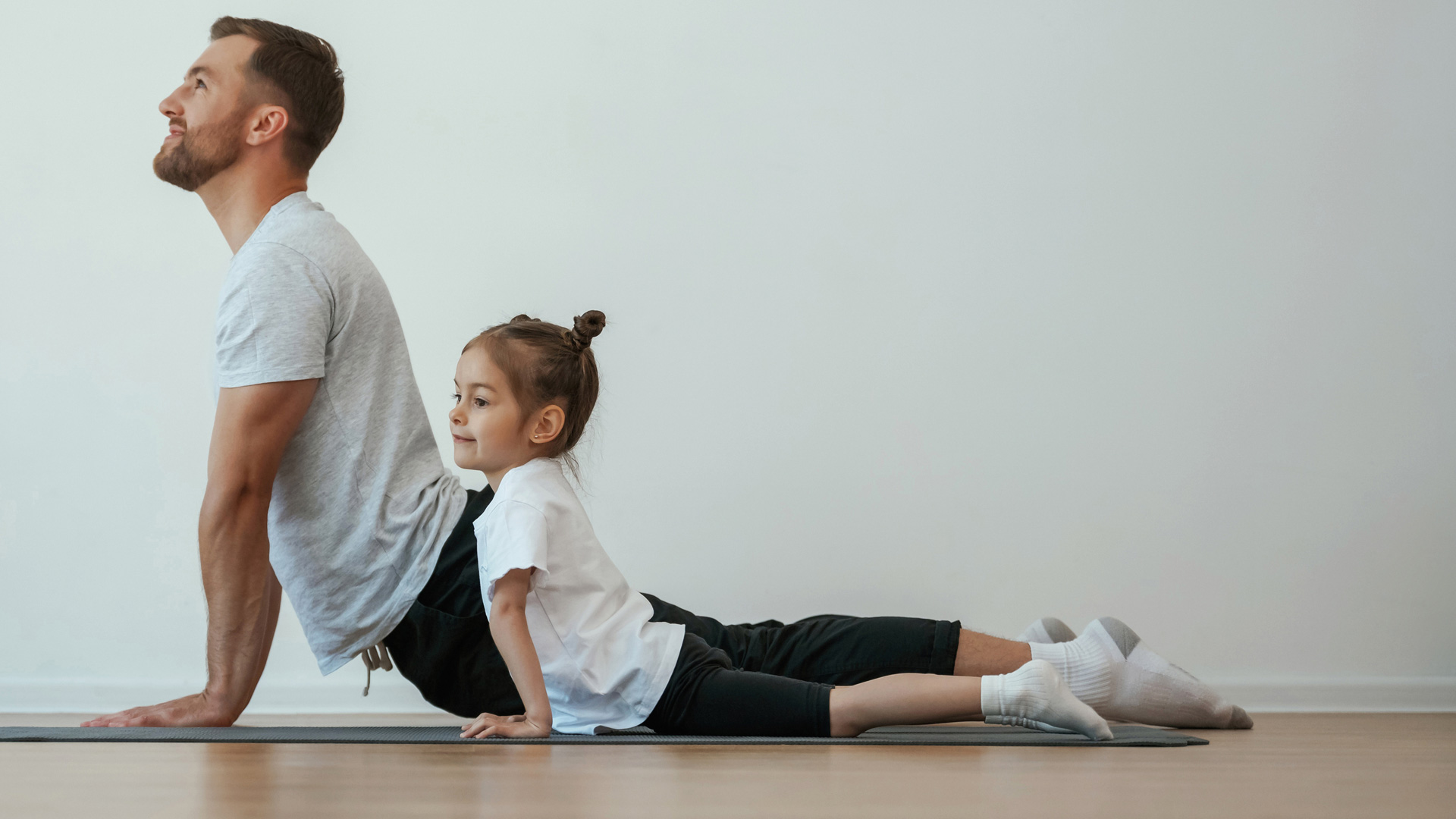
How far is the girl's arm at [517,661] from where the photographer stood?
1.16 metres

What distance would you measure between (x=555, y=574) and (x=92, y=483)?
147 centimetres

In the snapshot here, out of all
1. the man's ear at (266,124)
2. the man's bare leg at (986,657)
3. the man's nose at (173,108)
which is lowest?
the man's bare leg at (986,657)

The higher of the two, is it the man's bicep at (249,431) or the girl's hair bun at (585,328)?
the girl's hair bun at (585,328)

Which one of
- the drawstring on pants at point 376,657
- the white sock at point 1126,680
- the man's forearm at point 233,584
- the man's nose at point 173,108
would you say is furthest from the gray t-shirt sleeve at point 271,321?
the white sock at point 1126,680

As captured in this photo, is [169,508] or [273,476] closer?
[273,476]

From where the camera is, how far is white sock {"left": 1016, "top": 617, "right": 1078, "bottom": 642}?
1.57m

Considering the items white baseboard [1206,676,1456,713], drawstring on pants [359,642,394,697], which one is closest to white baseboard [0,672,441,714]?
drawstring on pants [359,642,394,697]

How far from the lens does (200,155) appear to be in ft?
4.70

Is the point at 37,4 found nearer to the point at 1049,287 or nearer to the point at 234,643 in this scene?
the point at 234,643

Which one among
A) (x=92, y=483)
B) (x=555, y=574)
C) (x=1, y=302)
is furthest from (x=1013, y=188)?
(x=1, y=302)

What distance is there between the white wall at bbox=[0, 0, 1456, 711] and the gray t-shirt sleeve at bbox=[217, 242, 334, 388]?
0.88m

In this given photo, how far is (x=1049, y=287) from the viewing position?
7.42ft

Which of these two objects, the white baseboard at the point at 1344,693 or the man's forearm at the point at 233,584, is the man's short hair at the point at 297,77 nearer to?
the man's forearm at the point at 233,584

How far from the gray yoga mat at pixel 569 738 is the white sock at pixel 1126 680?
82 millimetres
